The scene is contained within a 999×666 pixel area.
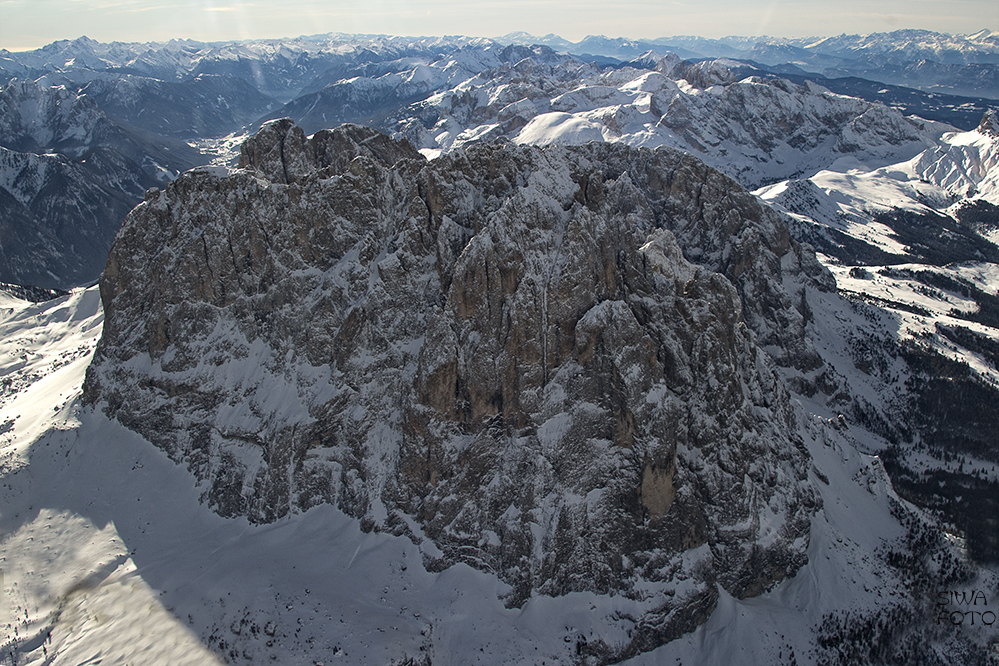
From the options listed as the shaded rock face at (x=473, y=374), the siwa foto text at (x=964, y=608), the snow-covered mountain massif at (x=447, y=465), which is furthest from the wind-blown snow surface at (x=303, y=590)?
the shaded rock face at (x=473, y=374)

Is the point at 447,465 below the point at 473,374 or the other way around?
below

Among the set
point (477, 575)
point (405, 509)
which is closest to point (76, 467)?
point (405, 509)

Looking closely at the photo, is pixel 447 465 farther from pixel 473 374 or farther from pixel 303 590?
pixel 303 590

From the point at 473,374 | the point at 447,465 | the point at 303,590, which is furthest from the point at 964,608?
the point at 303,590

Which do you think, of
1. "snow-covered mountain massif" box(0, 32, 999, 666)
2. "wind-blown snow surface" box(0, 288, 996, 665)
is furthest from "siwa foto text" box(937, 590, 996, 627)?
"wind-blown snow surface" box(0, 288, 996, 665)

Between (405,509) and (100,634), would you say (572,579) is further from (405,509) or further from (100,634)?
(100,634)
